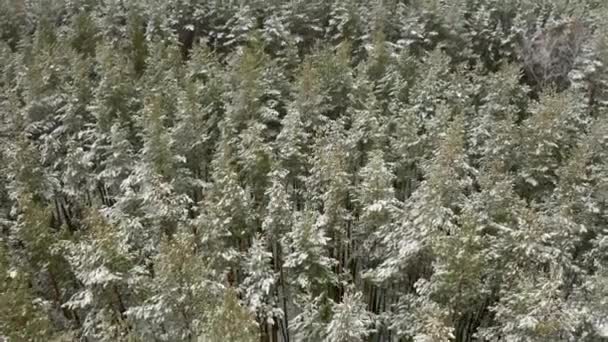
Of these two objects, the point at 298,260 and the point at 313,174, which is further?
the point at 313,174

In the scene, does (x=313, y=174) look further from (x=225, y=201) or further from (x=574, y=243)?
(x=574, y=243)

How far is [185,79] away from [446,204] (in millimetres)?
14428

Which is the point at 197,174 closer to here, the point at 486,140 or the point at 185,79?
the point at 185,79

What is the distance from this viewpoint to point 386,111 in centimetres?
2569

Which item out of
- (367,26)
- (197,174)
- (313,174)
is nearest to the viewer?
(313,174)

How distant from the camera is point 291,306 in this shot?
21.3 m

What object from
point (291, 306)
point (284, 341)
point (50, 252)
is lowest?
point (284, 341)

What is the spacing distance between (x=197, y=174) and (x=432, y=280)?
41.5 ft

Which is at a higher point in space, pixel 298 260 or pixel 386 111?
pixel 386 111

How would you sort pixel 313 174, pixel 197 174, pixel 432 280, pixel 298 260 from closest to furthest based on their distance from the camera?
pixel 432 280 → pixel 298 260 → pixel 313 174 → pixel 197 174

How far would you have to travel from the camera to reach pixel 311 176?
20719 mm

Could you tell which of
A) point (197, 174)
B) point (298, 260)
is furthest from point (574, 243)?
point (197, 174)

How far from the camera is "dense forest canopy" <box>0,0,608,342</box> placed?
54.0 feet

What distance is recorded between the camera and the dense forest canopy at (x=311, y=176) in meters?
16.5
